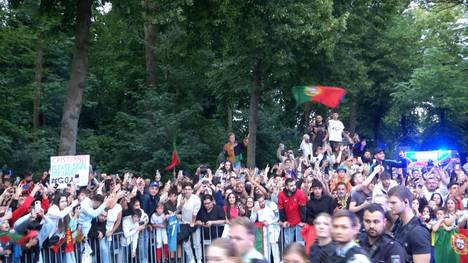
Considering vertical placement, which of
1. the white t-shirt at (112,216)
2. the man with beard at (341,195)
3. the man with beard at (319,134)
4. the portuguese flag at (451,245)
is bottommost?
the portuguese flag at (451,245)

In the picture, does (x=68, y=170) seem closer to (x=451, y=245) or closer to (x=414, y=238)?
(x=451, y=245)

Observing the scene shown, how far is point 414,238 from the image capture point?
611 centimetres

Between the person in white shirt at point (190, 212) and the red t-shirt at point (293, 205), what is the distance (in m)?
1.79

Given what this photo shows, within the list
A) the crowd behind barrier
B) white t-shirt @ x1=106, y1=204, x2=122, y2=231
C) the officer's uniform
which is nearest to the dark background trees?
the crowd behind barrier

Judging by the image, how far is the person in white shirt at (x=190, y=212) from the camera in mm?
14227

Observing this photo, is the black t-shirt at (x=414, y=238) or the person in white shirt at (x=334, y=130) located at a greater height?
the person in white shirt at (x=334, y=130)

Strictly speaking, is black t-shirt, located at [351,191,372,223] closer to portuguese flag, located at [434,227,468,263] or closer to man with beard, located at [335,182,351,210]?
man with beard, located at [335,182,351,210]

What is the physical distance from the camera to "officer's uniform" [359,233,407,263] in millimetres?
5777

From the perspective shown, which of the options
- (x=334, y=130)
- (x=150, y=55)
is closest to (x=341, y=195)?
(x=334, y=130)

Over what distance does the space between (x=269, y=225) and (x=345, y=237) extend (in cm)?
877

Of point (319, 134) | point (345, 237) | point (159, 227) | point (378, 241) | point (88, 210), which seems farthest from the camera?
point (319, 134)

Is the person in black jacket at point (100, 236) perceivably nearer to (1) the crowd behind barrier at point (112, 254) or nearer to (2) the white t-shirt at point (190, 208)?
(1) the crowd behind barrier at point (112, 254)

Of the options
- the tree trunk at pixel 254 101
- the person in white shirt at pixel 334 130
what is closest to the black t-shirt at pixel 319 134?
the person in white shirt at pixel 334 130

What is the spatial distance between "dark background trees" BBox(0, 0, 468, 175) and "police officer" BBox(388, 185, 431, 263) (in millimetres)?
12963
